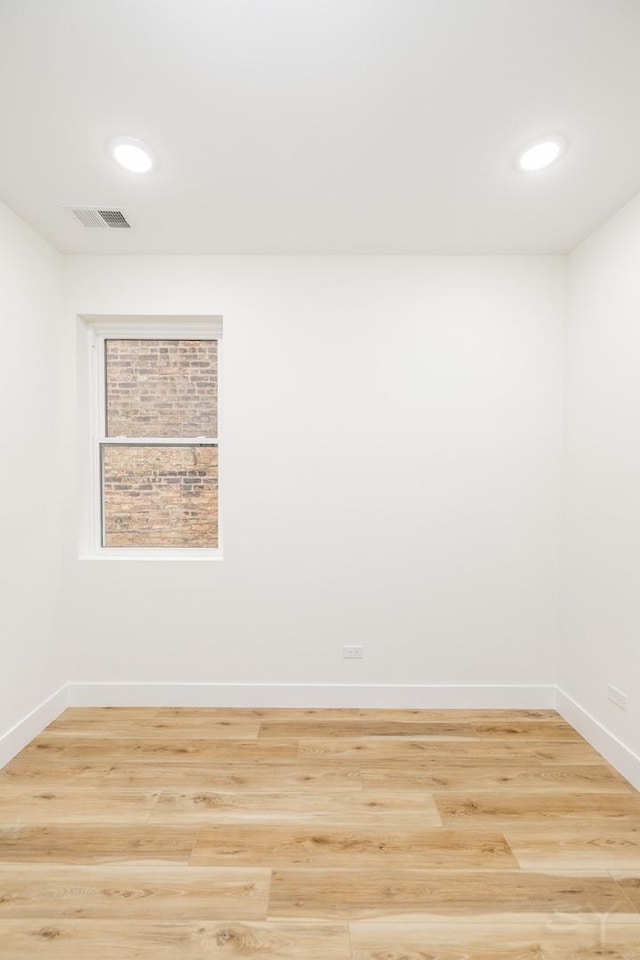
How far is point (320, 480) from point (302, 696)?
131 centimetres

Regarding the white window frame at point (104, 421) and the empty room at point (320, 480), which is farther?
the white window frame at point (104, 421)

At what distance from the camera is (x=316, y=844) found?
6.22ft

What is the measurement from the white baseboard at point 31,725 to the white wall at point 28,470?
38mm

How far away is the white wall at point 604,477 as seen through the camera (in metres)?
2.40

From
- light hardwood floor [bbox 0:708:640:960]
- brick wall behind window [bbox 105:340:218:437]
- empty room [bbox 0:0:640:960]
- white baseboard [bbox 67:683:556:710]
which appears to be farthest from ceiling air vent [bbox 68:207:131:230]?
light hardwood floor [bbox 0:708:640:960]

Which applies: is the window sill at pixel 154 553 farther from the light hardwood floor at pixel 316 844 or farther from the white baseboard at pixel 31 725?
the light hardwood floor at pixel 316 844

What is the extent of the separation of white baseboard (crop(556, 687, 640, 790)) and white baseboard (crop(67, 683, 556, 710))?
259mm

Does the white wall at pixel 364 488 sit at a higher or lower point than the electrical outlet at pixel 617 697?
higher

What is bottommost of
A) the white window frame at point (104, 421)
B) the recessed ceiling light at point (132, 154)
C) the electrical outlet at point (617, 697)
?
the electrical outlet at point (617, 697)

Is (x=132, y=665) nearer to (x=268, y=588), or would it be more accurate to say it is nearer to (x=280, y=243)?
(x=268, y=588)

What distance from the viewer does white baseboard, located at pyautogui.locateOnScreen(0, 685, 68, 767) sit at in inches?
96.8

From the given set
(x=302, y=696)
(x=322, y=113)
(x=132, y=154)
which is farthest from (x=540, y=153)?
(x=302, y=696)

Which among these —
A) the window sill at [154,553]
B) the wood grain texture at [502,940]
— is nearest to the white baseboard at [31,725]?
the window sill at [154,553]

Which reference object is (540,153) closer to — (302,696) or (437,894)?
(437,894)
